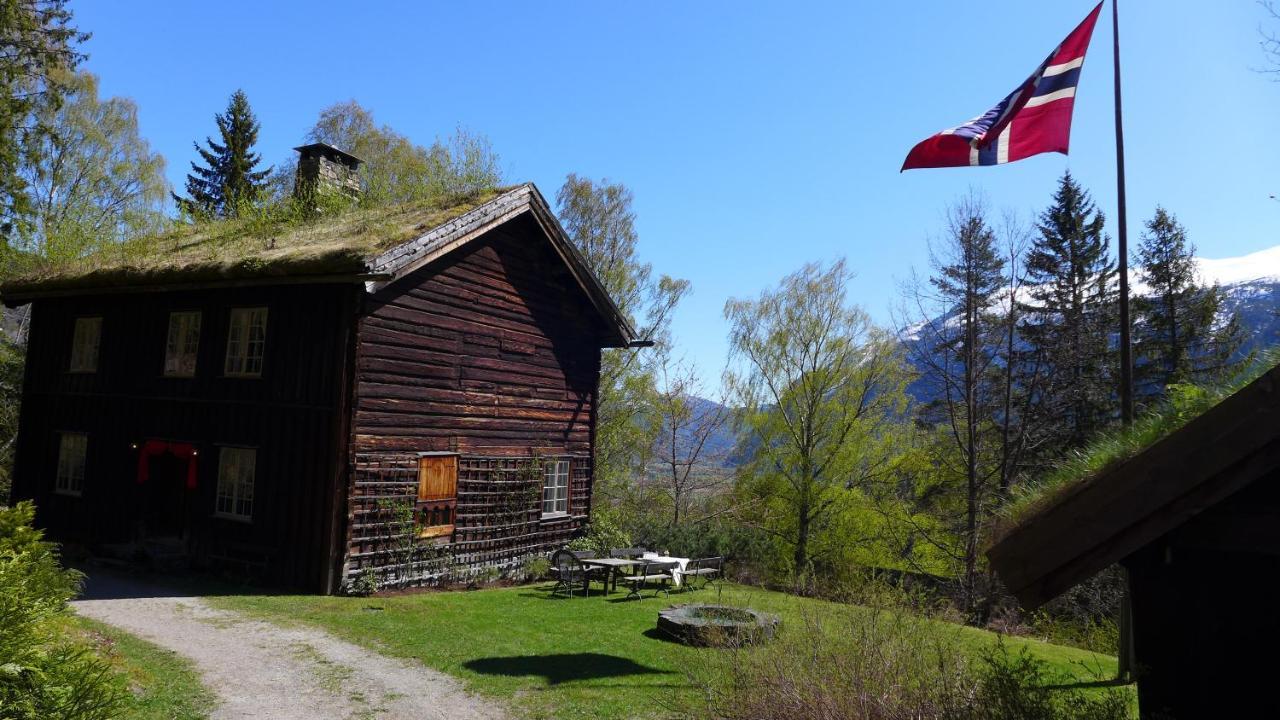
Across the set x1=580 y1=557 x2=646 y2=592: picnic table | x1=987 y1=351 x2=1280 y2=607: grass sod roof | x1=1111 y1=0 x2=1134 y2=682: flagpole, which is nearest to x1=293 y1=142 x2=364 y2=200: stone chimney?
x1=580 y1=557 x2=646 y2=592: picnic table

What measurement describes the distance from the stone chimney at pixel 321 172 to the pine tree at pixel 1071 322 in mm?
21755

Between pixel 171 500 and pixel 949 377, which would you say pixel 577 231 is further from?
pixel 171 500

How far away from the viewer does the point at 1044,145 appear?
9.38 m

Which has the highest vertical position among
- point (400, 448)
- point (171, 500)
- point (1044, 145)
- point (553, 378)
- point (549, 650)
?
point (1044, 145)

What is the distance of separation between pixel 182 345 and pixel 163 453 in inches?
95.1

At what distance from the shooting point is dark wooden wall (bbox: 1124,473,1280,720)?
3949 mm

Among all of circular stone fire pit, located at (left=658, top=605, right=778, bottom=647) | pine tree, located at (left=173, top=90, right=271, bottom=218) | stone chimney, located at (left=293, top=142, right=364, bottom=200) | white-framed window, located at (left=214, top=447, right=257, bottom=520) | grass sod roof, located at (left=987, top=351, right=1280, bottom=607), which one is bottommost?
circular stone fire pit, located at (left=658, top=605, right=778, bottom=647)

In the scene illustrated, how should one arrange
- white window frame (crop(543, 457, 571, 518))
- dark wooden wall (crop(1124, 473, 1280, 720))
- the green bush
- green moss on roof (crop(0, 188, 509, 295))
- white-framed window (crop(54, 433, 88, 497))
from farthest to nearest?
white window frame (crop(543, 457, 571, 518)) → white-framed window (crop(54, 433, 88, 497)) → green moss on roof (crop(0, 188, 509, 295)) → the green bush → dark wooden wall (crop(1124, 473, 1280, 720))

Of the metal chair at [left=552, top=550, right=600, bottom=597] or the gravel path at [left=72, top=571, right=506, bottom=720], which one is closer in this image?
the gravel path at [left=72, top=571, right=506, bottom=720]

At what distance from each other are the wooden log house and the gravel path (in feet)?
8.85

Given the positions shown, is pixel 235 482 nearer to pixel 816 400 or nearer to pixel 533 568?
pixel 533 568

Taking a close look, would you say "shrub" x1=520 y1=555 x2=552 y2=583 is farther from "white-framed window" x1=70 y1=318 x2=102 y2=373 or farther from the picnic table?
"white-framed window" x1=70 y1=318 x2=102 y2=373

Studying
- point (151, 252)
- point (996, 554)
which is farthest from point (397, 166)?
point (996, 554)

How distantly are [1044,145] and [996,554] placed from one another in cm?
709
